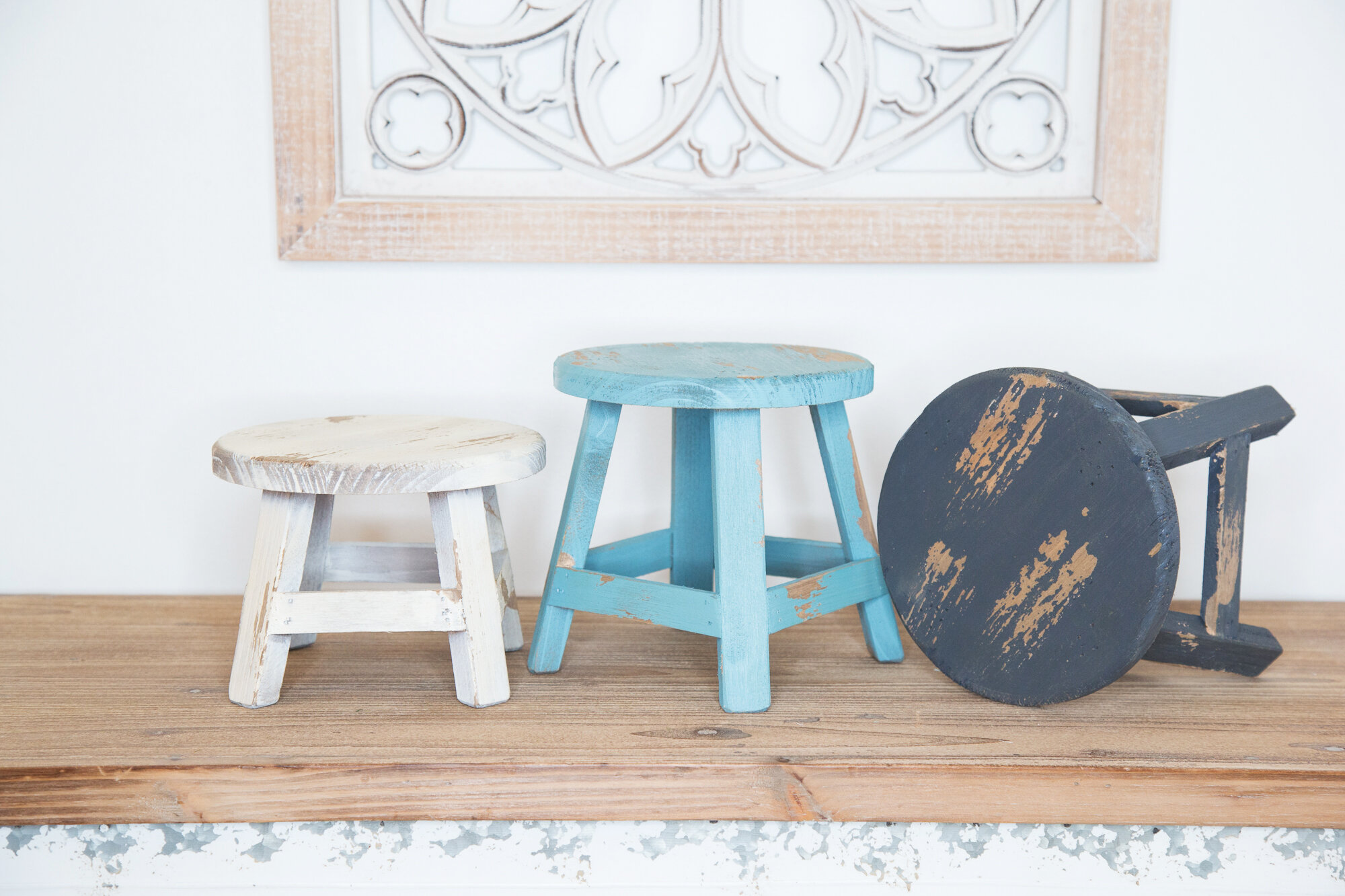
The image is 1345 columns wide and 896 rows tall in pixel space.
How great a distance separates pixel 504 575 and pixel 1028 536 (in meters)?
0.66

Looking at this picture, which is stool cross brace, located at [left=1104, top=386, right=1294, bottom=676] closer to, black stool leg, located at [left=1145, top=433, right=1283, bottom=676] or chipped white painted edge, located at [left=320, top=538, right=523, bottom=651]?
black stool leg, located at [left=1145, top=433, right=1283, bottom=676]

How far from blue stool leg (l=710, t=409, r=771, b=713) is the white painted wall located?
43 cm

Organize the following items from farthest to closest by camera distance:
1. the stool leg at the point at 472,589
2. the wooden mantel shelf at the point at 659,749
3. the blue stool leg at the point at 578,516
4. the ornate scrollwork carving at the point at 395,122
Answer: the ornate scrollwork carving at the point at 395,122, the blue stool leg at the point at 578,516, the stool leg at the point at 472,589, the wooden mantel shelf at the point at 659,749

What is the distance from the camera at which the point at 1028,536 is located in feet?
3.47

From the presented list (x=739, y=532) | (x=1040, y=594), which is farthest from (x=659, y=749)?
(x=1040, y=594)

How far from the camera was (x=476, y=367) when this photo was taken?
1.46 meters

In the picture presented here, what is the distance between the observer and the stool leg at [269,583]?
1039 mm

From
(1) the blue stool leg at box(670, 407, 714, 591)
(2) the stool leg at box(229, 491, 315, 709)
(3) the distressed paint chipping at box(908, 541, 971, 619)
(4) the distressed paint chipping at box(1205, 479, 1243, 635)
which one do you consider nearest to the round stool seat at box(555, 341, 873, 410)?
(1) the blue stool leg at box(670, 407, 714, 591)

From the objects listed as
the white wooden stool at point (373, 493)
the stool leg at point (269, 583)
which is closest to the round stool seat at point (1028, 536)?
the white wooden stool at point (373, 493)

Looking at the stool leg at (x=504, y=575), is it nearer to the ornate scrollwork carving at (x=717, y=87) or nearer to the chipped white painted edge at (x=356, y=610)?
the chipped white painted edge at (x=356, y=610)

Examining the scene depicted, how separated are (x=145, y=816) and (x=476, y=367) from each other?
750 mm

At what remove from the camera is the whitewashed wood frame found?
4.51ft

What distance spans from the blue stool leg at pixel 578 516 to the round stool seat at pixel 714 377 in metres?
0.06

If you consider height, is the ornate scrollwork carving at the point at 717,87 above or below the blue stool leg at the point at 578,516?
above
